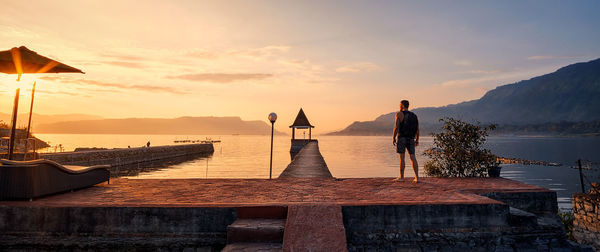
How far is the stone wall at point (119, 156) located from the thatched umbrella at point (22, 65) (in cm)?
1585

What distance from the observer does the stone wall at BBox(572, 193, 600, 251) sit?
7.58m

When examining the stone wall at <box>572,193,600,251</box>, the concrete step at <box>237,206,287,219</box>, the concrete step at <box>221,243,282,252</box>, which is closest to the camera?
the concrete step at <box>221,243,282,252</box>

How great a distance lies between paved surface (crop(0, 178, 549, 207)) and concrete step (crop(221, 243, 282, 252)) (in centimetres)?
75

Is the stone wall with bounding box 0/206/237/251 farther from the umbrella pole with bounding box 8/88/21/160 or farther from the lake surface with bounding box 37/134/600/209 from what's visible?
the lake surface with bounding box 37/134/600/209

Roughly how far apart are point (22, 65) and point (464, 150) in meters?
12.2

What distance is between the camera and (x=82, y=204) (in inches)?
169

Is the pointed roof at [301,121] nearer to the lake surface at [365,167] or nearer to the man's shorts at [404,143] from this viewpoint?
the lake surface at [365,167]

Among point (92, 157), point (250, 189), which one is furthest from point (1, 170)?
point (92, 157)

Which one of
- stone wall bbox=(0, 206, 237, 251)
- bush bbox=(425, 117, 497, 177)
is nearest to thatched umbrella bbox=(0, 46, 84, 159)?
stone wall bbox=(0, 206, 237, 251)

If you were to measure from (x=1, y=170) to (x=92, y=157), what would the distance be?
75.4 ft

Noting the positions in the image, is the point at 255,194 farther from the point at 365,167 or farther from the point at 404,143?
the point at 365,167

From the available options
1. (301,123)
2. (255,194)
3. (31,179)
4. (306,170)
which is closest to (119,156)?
(301,123)

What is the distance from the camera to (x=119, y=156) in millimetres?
27281

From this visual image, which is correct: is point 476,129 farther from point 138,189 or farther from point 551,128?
Answer: point 551,128
